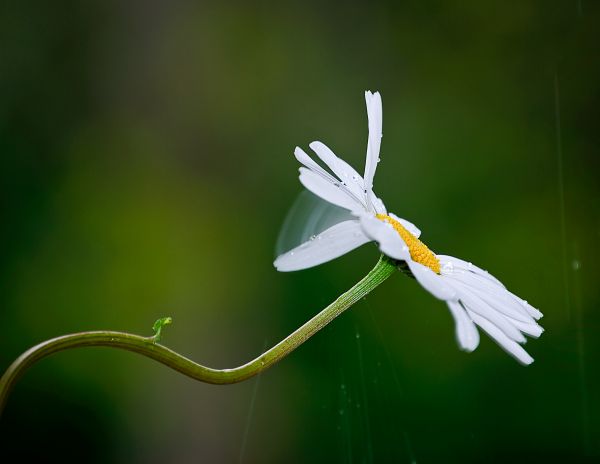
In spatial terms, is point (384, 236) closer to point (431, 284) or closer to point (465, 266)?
point (431, 284)

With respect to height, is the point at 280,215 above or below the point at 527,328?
above

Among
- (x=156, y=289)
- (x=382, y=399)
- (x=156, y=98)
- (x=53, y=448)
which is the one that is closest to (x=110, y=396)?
(x=53, y=448)

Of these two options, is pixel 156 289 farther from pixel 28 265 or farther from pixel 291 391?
pixel 291 391

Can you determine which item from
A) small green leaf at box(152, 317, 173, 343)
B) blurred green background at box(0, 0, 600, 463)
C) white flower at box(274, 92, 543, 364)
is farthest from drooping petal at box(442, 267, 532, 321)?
blurred green background at box(0, 0, 600, 463)

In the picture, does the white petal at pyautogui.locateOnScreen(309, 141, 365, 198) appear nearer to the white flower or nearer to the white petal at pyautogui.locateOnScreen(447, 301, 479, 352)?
the white flower

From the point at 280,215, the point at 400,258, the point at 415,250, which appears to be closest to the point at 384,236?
the point at 400,258

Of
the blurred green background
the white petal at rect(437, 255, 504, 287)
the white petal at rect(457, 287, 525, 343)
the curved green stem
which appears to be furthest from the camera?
the blurred green background
